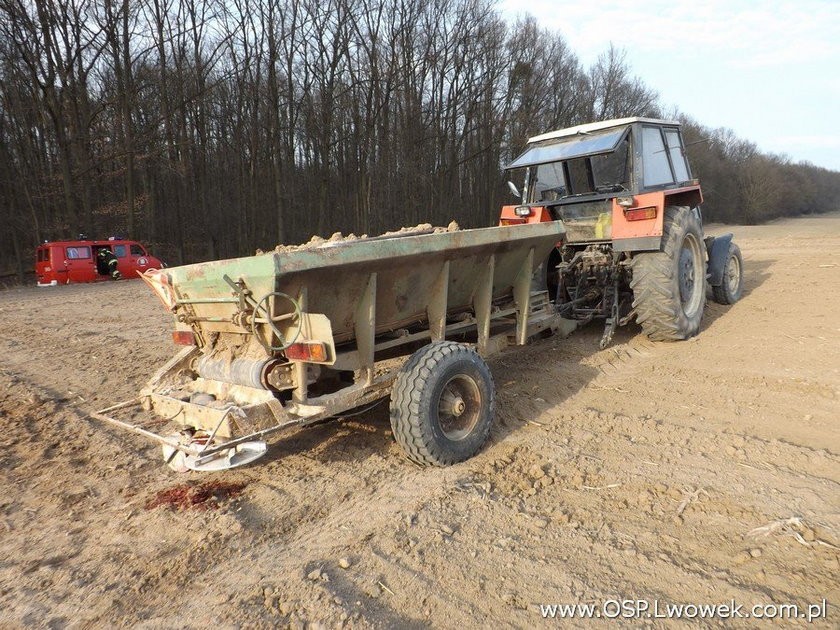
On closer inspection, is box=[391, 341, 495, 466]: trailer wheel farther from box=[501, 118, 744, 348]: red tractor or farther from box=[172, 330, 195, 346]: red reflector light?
box=[501, 118, 744, 348]: red tractor

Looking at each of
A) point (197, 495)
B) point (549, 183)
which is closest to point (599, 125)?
point (549, 183)

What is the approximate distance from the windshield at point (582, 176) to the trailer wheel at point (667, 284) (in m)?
0.66

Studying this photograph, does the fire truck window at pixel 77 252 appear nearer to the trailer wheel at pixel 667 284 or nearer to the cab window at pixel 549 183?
the cab window at pixel 549 183

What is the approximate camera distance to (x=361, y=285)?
3355mm

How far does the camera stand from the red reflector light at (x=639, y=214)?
5434mm

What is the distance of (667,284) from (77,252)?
17.0 meters

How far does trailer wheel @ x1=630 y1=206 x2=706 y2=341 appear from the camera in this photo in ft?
17.8

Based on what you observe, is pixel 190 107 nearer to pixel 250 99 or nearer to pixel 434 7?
pixel 250 99

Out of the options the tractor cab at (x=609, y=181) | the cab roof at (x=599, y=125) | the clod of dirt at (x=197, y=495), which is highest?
the cab roof at (x=599, y=125)

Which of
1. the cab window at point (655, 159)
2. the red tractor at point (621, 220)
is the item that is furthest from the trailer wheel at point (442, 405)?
the cab window at point (655, 159)

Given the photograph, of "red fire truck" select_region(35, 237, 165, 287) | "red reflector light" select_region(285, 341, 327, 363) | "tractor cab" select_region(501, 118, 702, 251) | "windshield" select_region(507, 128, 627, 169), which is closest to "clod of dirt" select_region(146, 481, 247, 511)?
"red reflector light" select_region(285, 341, 327, 363)

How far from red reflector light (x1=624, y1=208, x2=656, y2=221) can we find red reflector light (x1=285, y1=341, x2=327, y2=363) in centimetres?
383

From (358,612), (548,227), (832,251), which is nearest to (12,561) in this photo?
(358,612)

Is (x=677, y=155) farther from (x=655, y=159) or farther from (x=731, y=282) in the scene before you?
(x=731, y=282)
